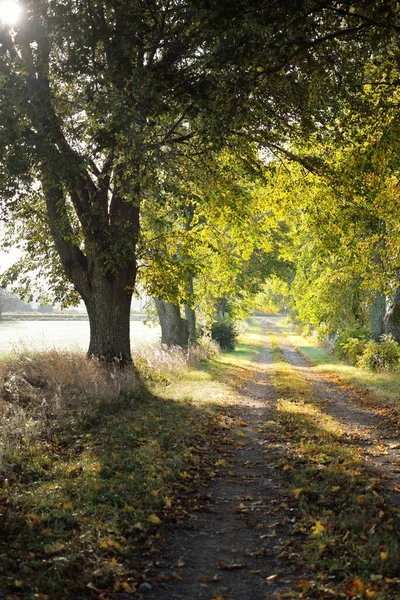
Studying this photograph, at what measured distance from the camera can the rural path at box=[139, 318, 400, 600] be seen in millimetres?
4566

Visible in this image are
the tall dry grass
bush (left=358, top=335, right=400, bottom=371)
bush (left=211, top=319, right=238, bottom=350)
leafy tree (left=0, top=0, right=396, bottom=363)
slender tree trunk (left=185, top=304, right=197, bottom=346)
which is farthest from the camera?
bush (left=211, top=319, right=238, bottom=350)

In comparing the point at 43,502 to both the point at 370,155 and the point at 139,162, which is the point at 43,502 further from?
the point at 370,155

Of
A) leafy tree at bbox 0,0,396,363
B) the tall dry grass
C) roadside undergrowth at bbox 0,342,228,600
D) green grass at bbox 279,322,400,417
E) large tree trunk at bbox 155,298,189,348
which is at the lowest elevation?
green grass at bbox 279,322,400,417

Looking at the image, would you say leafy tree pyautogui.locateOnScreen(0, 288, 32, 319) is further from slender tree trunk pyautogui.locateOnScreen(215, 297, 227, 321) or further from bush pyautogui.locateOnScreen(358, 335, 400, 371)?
bush pyautogui.locateOnScreen(358, 335, 400, 371)

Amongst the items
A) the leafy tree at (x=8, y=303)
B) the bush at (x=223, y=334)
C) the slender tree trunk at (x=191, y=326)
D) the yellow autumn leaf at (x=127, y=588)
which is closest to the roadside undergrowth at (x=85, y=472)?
the yellow autumn leaf at (x=127, y=588)

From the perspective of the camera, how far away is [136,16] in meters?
8.57

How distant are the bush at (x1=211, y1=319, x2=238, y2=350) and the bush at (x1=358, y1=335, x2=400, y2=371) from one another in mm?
12992

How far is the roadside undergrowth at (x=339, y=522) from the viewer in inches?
172

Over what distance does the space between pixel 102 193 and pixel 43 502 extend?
9905mm

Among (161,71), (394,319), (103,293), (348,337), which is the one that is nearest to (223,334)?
(348,337)

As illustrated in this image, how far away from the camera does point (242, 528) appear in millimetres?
5863

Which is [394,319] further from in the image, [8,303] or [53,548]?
[8,303]

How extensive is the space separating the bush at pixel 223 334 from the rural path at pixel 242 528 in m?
23.1

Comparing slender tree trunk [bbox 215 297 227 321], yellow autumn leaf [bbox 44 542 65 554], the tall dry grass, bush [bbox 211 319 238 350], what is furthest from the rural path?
slender tree trunk [bbox 215 297 227 321]
